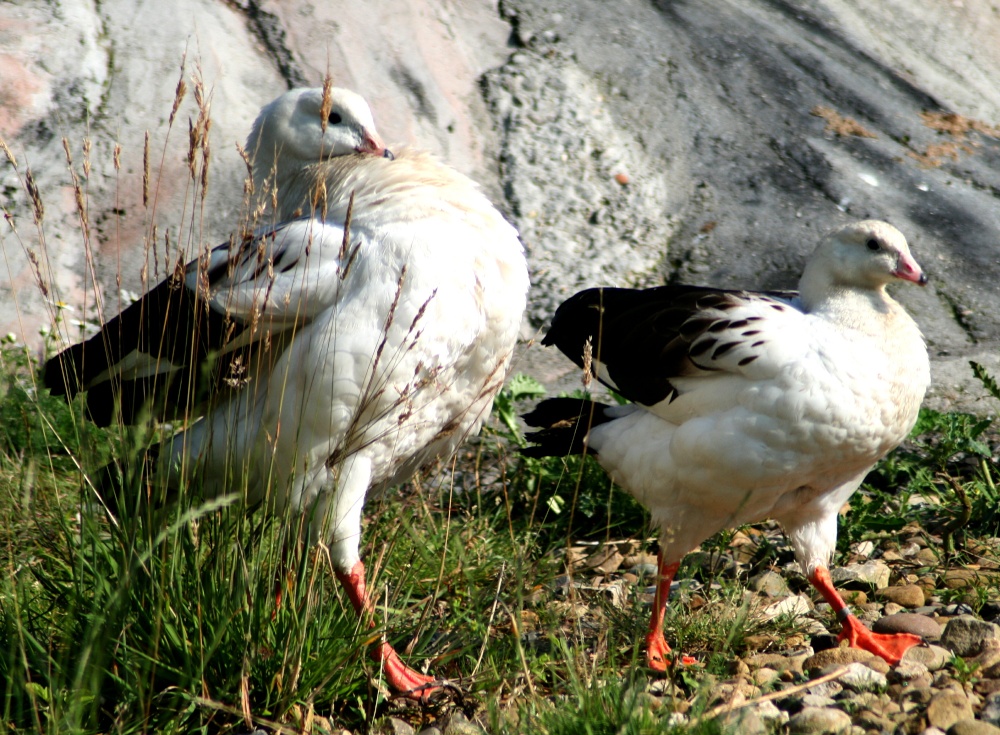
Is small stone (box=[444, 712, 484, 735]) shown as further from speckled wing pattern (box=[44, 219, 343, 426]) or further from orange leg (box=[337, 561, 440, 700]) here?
speckled wing pattern (box=[44, 219, 343, 426])

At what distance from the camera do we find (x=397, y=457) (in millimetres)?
3457

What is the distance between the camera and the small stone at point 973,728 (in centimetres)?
248

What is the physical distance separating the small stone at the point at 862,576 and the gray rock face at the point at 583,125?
199cm

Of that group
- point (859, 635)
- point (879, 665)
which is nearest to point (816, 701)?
point (879, 665)

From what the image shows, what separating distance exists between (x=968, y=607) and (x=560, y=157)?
13.7ft

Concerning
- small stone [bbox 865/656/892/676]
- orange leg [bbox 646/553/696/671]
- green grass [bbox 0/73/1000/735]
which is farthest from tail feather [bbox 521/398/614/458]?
small stone [bbox 865/656/892/676]

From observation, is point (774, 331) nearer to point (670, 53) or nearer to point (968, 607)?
point (968, 607)

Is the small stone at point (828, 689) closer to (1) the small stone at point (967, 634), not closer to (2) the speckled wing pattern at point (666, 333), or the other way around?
(1) the small stone at point (967, 634)

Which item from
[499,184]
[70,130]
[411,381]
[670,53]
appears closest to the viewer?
[411,381]

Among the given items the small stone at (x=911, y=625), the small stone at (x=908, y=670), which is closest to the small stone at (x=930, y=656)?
the small stone at (x=908, y=670)

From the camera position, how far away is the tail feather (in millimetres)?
4219

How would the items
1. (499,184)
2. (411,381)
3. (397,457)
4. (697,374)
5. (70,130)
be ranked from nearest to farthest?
(411,381), (397,457), (697,374), (70,130), (499,184)

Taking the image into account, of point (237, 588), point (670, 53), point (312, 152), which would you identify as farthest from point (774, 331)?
point (670, 53)

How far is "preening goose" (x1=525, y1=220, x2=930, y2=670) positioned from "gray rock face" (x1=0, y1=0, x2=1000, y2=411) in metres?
2.10
